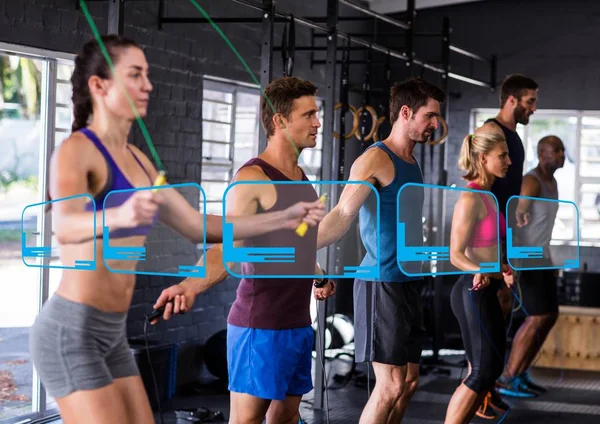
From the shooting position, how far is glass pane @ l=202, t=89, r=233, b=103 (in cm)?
639

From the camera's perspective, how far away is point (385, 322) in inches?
141

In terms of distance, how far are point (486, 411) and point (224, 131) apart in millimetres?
2562

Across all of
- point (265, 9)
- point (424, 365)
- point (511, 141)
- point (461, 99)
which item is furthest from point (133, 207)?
point (461, 99)

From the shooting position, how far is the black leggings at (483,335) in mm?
4152

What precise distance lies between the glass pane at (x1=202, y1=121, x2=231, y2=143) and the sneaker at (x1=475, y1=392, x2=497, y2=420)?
2453 mm

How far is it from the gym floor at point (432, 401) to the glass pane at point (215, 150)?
1.50 m

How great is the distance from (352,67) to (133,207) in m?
7.19

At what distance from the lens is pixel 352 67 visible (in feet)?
29.4

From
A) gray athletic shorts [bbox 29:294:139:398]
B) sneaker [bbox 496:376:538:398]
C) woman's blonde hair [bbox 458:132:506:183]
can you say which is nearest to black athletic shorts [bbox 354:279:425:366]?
woman's blonde hair [bbox 458:132:506:183]

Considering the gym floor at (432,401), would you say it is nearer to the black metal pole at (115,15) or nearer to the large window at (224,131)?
the large window at (224,131)

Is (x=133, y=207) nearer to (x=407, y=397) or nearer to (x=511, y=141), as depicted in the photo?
(x=407, y=397)

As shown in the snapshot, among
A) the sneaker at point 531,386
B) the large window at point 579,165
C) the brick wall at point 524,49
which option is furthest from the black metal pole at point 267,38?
the large window at point 579,165

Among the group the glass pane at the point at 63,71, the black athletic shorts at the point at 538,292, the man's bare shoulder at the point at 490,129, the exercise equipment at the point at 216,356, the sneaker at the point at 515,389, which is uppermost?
the glass pane at the point at 63,71
